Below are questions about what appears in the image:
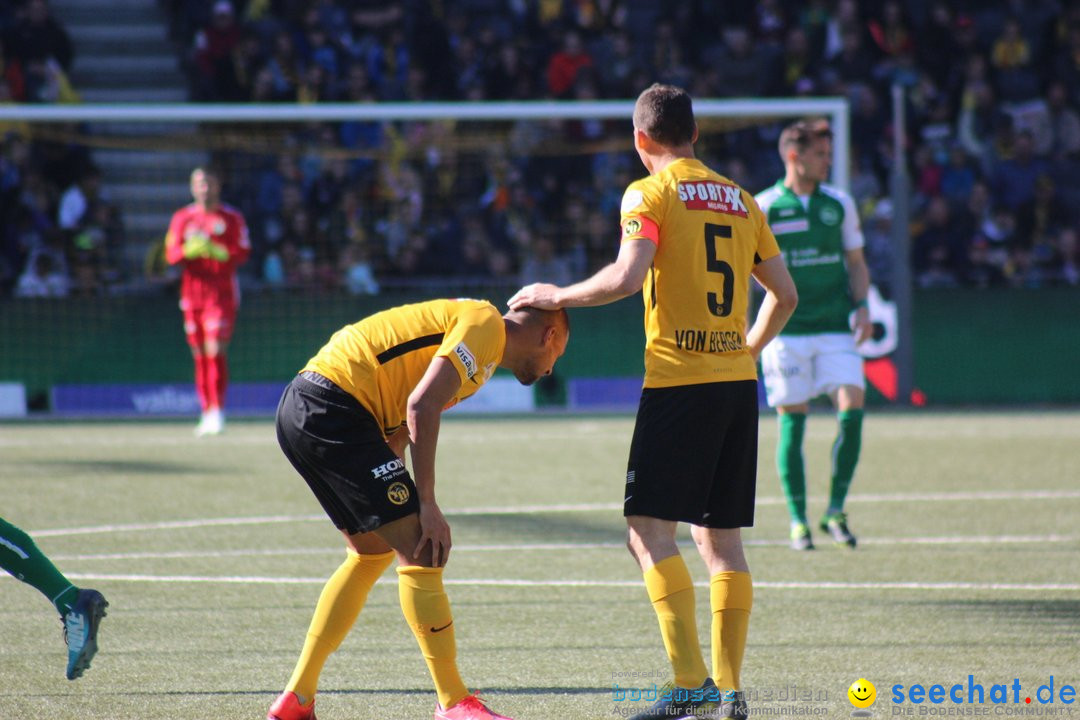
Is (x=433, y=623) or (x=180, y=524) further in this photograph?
(x=180, y=524)

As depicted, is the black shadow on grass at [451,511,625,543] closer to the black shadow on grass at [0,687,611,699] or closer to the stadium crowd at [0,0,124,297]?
the black shadow on grass at [0,687,611,699]

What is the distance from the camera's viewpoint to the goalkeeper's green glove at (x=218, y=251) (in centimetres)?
1368

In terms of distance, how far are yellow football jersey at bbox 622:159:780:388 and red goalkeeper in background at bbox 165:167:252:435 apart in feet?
31.0

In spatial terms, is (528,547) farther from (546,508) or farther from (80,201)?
(80,201)

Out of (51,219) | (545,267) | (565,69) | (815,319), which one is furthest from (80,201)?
(815,319)

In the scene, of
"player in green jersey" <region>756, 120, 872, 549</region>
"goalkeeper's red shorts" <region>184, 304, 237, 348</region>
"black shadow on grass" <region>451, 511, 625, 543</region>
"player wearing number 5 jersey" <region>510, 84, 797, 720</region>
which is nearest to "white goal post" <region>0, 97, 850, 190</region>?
"goalkeeper's red shorts" <region>184, 304, 237, 348</region>

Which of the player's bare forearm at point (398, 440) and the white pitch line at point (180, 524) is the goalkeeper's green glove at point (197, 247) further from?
Answer: the player's bare forearm at point (398, 440)

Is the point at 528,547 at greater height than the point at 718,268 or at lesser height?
lesser

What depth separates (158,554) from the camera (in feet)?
26.3

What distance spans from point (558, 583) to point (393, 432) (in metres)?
2.65

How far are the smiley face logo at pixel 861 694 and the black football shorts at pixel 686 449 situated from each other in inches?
27.3

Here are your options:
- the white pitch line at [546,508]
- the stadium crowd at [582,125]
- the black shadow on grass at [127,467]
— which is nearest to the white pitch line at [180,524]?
the white pitch line at [546,508]

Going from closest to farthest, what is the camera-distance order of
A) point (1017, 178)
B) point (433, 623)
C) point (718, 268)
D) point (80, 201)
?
point (433, 623) < point (718, 268) < point (80, 201) < point (1017, 178)

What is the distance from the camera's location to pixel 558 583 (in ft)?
23.8
